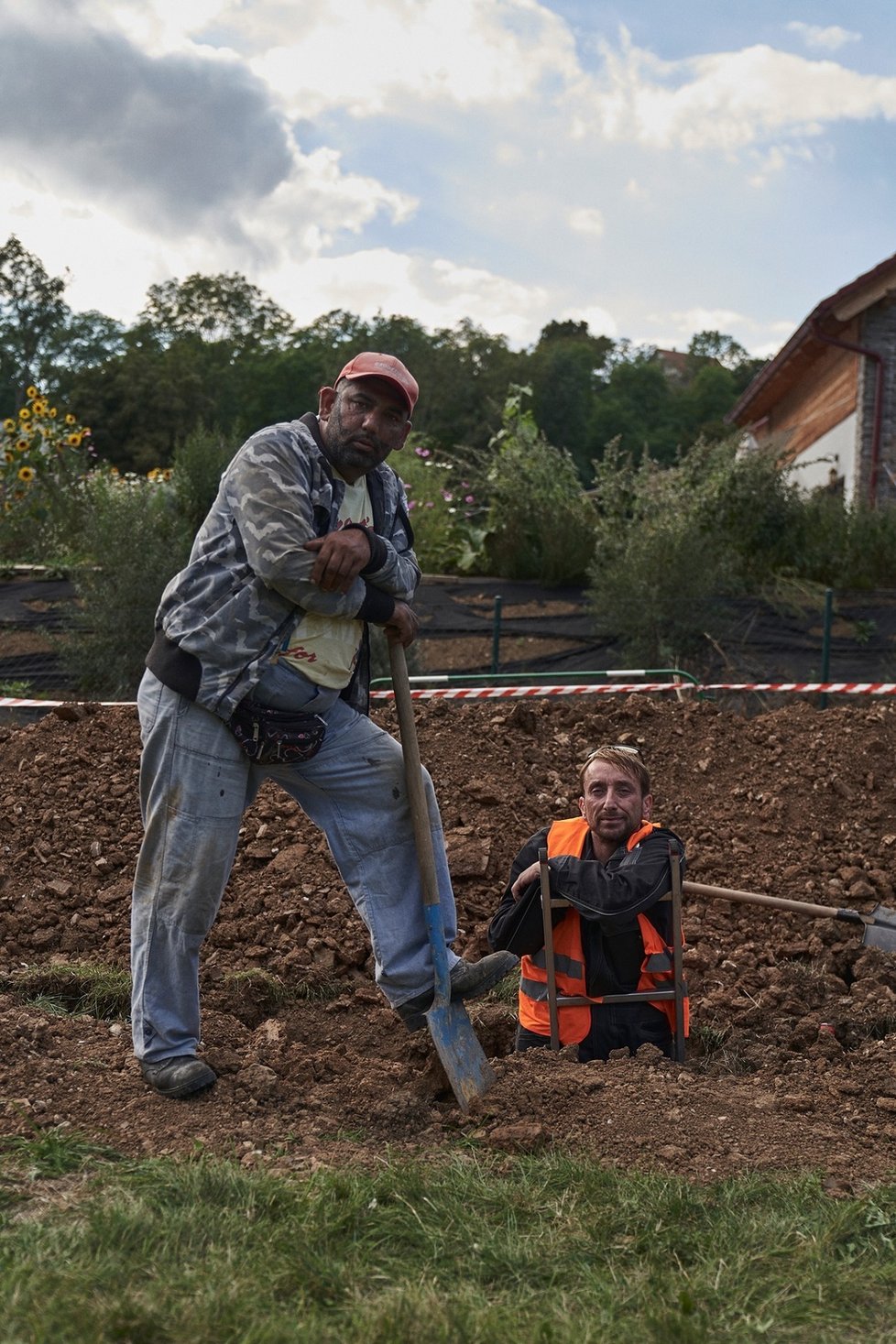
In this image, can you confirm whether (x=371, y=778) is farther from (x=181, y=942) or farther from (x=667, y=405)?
(x=667, y=405)

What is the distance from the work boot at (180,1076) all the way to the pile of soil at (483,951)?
5 cm

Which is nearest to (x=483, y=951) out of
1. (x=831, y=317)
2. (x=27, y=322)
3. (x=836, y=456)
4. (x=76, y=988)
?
(x=76, y=988)

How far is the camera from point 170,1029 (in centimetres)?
380

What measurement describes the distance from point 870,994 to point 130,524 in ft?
26.7

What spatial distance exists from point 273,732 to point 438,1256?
1477mm

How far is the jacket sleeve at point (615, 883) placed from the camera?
171 inches

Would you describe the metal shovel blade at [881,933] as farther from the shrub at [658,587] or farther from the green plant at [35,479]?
the green plant at [35,479]

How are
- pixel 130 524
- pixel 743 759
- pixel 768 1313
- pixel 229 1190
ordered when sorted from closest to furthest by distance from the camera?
pixel 768 1313 → pixel 229 1190 → pixel 743 759 → pixel 130 524

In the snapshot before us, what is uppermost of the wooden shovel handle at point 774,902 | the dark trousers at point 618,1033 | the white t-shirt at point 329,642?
the white t-shirt at point 329,642

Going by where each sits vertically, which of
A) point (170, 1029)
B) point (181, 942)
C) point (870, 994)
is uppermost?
point (181, 942)

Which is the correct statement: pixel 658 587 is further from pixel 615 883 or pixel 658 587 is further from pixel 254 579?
pixel 254 579

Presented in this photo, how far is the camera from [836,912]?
5723 millimetres

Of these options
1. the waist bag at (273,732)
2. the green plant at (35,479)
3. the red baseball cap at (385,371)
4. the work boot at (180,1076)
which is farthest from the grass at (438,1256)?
the green plant at (35,479)

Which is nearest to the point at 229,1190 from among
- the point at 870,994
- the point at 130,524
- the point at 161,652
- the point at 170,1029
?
the point at 170,1029
